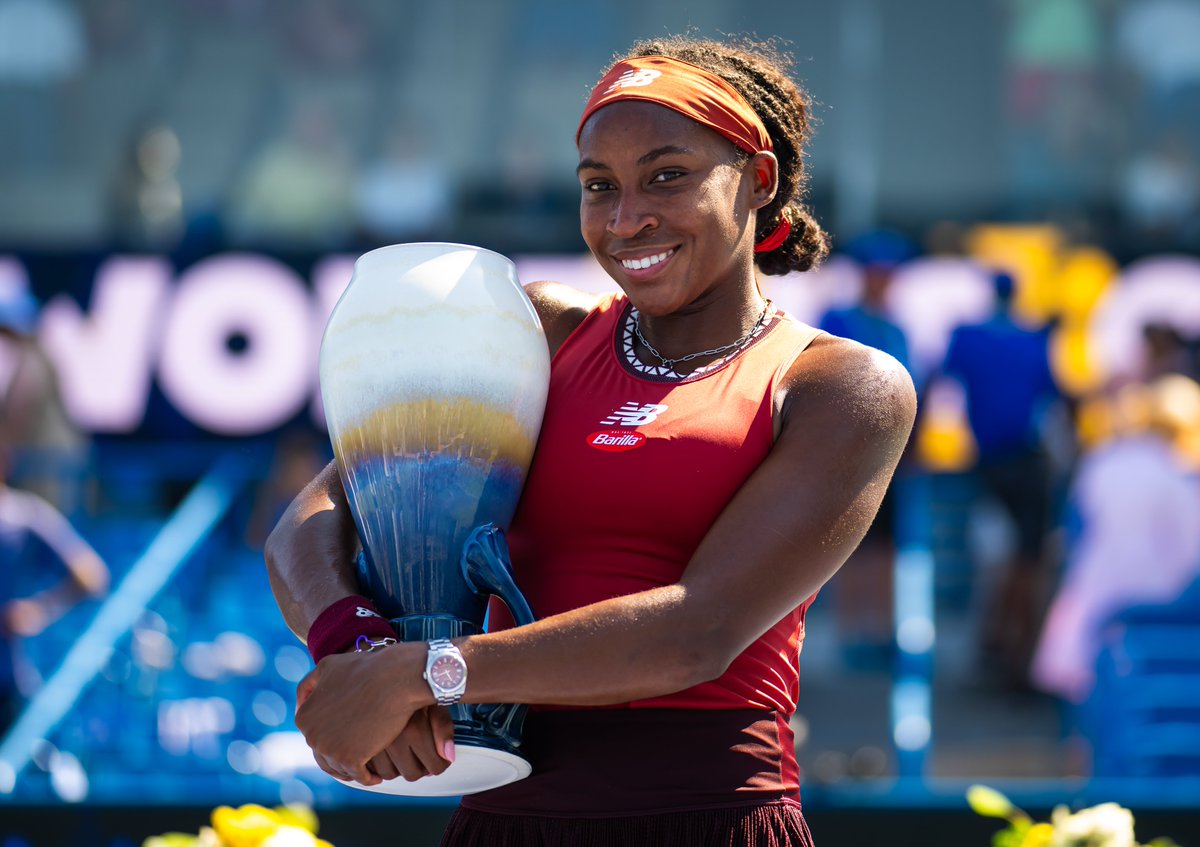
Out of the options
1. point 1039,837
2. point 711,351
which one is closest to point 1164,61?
point 1039,837

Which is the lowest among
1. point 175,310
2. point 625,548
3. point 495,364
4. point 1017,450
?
point 625,548

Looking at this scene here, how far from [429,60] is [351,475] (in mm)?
7180

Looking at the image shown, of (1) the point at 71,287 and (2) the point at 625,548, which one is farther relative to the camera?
(1) the point at 71,287

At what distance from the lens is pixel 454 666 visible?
5.27 ft

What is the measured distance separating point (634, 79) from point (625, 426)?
39 cm

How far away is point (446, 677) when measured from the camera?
1602 mm

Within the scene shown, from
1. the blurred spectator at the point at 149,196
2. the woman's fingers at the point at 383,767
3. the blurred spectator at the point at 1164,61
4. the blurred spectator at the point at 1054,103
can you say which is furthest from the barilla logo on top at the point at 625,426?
the blurred spectator at the point at 1164,61

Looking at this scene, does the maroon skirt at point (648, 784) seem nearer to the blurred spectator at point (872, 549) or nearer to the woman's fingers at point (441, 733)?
the woman's fingers at point (441, 733)

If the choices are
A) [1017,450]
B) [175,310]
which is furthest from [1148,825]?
[175,310]

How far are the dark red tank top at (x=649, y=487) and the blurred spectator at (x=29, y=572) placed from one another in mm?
3874

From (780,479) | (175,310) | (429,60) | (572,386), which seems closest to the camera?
(780,479)

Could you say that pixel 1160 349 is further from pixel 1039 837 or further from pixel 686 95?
pixel 686 95

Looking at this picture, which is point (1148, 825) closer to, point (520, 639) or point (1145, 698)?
point (1145, 698)

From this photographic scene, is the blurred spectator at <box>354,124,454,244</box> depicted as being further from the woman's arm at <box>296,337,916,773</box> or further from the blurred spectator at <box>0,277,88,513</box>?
the woman's arm at <box>296,337,916,773</box>
